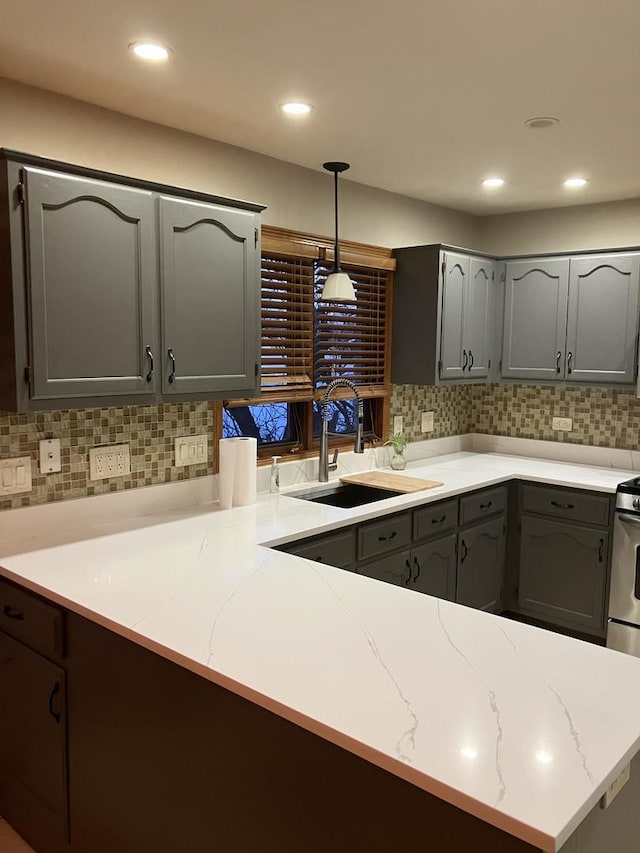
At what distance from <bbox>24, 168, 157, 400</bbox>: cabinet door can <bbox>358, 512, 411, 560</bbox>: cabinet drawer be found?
1123mm

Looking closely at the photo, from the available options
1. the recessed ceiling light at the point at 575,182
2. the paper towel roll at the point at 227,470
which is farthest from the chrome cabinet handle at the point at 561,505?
the paper towel roll at the point at 227,470

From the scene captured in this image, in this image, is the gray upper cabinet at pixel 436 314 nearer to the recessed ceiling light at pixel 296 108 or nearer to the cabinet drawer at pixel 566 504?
the cabinet drawer at pixel 566 504

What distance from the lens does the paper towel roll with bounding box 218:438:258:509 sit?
2951 millimetres

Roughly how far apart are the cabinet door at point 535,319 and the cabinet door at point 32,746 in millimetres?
3178

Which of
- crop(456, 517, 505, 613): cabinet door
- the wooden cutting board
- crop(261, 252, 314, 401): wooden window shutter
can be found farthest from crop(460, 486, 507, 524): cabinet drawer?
crop(261, 252, 314, 401): wooden window shutter

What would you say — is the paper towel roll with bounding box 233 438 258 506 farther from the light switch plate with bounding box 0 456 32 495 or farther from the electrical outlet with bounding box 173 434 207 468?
the light switch plate with bounding box 0 456 32 495

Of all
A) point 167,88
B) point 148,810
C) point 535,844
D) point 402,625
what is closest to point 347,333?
point 167,88

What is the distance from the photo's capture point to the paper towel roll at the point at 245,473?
2.97 meters

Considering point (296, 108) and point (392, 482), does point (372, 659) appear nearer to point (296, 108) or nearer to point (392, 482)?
point (296, 108)

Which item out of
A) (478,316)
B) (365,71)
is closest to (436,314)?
(478,316)

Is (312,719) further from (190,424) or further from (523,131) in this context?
(523,131)

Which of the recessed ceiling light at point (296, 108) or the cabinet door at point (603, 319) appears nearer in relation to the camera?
the recessed ceiling light at point (296, 108)

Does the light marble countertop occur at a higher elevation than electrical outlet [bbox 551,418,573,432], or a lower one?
lower

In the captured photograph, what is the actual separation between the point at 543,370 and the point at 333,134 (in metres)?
2.04
